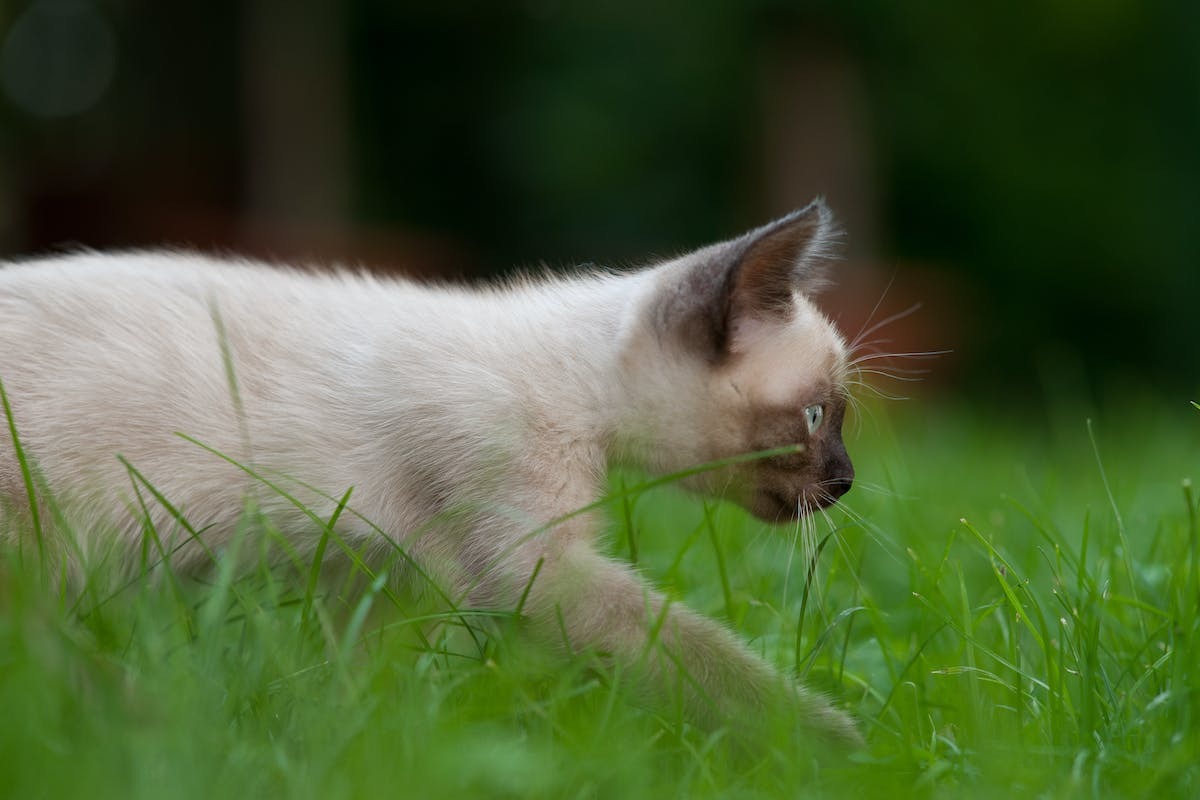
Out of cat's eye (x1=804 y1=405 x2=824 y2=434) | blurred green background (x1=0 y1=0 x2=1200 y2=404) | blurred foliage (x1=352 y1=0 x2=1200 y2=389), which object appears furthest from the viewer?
blurred foliage (x1=352 y1=0 x2=1200 y2=389)

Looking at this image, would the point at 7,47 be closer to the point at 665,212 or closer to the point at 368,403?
the point at 665,212

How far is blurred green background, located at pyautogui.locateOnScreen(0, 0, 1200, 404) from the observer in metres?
11.1

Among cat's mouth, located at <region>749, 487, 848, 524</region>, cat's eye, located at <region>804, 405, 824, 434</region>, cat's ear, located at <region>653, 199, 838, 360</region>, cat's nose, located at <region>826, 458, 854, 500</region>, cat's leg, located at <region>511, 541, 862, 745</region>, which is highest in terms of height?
cat's ear, located at <region>653, 199, 838, 360</region>

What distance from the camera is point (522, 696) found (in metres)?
1.79

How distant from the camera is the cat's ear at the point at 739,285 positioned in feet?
7.30

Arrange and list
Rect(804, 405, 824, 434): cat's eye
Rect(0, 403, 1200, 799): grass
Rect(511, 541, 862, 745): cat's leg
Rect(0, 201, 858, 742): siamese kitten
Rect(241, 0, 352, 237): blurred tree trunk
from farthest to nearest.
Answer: Rect(241, 0, 352, 237): blurred tree trunk < Rect(804, 405, 824, 434): cat's eye < Rect(0, 201, 858, 742): siamese kitten < Rect(511, 541, 862, 745): cat's leg < Rect(0, 403, 1200, 799): grass

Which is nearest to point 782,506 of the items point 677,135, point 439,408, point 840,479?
point 840,479

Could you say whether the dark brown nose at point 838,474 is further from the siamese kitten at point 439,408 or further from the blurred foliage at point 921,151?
the blurred foliage at point 921,151

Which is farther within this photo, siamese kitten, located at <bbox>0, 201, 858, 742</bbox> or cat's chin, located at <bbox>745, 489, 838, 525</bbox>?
cat's chin, located at <bbox>745, 489, 838, 525</bbox>

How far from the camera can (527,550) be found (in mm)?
2068

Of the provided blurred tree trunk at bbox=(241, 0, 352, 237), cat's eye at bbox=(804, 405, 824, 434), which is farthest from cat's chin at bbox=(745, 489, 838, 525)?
blurred tree trunk at bbox=(241, 0, 352, 237)

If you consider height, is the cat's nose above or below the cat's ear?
below

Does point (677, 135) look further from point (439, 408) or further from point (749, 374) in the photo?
point (439, 408)

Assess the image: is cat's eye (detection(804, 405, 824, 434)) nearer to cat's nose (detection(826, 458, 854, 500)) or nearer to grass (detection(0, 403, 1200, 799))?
cat's nose (detection(826, 458, 854, 500))
